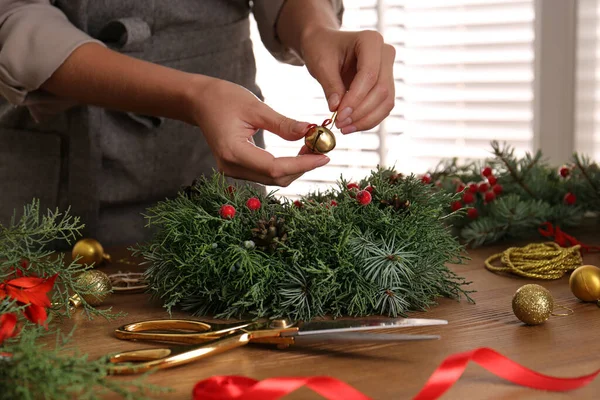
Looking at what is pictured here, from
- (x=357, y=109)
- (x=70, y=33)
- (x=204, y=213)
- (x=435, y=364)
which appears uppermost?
(x=70, y=33)

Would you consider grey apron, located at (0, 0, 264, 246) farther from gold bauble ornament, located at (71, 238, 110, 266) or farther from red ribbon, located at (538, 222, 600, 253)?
red ribbon, located at (538, 222, 600, 253)

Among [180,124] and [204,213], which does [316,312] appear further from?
[180,124]

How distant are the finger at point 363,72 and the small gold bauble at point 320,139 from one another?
0.30 ft

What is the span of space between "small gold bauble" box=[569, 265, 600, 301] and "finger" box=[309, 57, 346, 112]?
0.35 metres

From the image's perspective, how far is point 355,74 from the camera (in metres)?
0.92

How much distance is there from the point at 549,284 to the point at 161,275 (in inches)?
16.2

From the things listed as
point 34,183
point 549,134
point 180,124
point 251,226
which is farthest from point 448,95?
point 251,226

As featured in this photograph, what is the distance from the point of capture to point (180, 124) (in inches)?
46.3

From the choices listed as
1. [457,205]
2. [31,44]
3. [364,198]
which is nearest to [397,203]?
[364,198]

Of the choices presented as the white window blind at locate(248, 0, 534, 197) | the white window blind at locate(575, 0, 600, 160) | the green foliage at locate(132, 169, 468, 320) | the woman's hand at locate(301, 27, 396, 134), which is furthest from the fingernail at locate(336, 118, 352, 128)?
the white window blind at locate(248, 0, 534, 197)

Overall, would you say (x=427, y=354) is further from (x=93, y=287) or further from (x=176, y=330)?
(x=93, y=287)

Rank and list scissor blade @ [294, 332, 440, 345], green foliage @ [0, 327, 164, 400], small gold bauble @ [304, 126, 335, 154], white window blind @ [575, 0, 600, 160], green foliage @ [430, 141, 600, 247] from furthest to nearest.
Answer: white window blind @ [575, 0, 600, 160] → green foliage @ [430, 141, 600, 247] → small gold bauble @ [304, 126, 335, 154] → scissor blade @ [294, 332, 440, 345] → green foliage @ [0, 327, 164, 400]

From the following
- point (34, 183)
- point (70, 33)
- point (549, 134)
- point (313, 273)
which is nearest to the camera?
point (313, 273)

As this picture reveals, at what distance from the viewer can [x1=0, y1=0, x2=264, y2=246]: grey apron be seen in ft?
3.59
